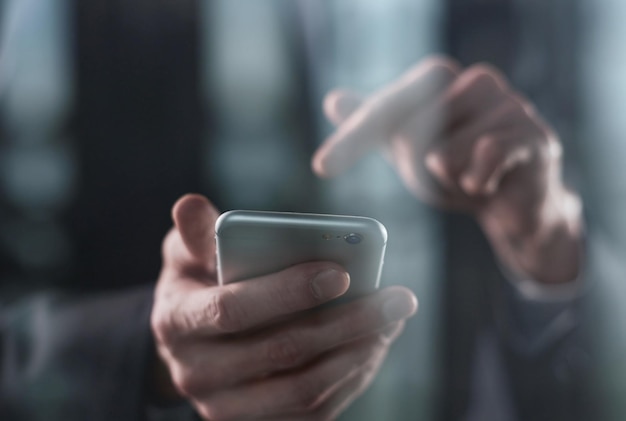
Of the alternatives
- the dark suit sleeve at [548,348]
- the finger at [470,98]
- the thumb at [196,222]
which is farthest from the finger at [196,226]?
the dark suit sleeve at [548,348]

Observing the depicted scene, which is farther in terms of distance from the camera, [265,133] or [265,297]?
[265,133]

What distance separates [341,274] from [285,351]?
0.10m

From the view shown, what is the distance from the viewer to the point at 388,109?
592mm

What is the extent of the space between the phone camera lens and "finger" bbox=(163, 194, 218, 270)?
113mm

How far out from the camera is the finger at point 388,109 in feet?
1.78

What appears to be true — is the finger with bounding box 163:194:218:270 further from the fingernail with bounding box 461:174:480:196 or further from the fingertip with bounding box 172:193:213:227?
the fingernail with bounding box 461:174:480:196

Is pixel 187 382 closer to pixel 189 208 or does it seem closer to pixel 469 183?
pixel 189 208

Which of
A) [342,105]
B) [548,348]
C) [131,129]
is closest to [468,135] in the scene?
[342,105]

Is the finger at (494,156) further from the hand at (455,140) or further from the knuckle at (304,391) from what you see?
the knuckle at (304,391)

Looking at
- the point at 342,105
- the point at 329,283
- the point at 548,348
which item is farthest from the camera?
the point at 548,348

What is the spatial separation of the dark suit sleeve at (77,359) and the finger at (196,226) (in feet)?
0.58

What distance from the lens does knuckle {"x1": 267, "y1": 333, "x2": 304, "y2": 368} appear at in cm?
41

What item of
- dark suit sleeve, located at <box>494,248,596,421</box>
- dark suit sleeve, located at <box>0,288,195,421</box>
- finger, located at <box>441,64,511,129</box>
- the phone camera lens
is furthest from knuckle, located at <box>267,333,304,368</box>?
dark suit sleeve, located at <box>494,248,596,421</box>

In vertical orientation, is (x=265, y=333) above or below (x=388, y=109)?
below
